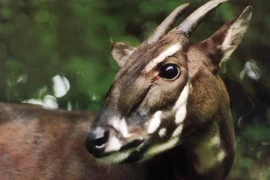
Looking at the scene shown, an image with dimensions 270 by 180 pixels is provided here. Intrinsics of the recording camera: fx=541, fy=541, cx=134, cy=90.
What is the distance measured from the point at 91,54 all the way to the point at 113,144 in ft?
1.42

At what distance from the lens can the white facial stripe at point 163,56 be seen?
1.13 m

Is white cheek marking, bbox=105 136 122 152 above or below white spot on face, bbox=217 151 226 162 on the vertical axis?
above

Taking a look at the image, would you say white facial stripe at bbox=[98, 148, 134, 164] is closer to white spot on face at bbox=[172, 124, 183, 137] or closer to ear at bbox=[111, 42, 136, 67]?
white spot on face at bbox=[172, 124, 183, 137]

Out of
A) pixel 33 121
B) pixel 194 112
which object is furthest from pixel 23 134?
pixel 194 112

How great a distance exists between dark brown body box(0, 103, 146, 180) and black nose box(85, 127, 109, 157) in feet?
0.43

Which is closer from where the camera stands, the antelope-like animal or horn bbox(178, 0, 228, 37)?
the antelope-like animal

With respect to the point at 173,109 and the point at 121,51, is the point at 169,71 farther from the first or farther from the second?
the point at 121,51

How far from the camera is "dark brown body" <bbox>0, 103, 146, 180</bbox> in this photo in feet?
4.03

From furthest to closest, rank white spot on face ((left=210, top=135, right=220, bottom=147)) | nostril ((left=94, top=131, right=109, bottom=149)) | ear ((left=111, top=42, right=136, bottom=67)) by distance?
ear ((left=111, top=42, right=136, bottom=67))
white spot on face ((left=210, top=135, right=220, bottom=147))
nostril ((left=94, top=131, right=109, bottom=149))

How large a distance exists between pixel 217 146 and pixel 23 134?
0.47 m

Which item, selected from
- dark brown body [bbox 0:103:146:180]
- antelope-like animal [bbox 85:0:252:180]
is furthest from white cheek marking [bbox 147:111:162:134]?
dark brown body [bbox 0:103:146:180]

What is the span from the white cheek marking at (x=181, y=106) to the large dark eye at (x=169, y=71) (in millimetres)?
34

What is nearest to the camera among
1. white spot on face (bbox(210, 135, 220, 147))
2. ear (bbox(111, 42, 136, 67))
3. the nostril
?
the nostril

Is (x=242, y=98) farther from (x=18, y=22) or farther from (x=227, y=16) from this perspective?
(x=18, y=22)
